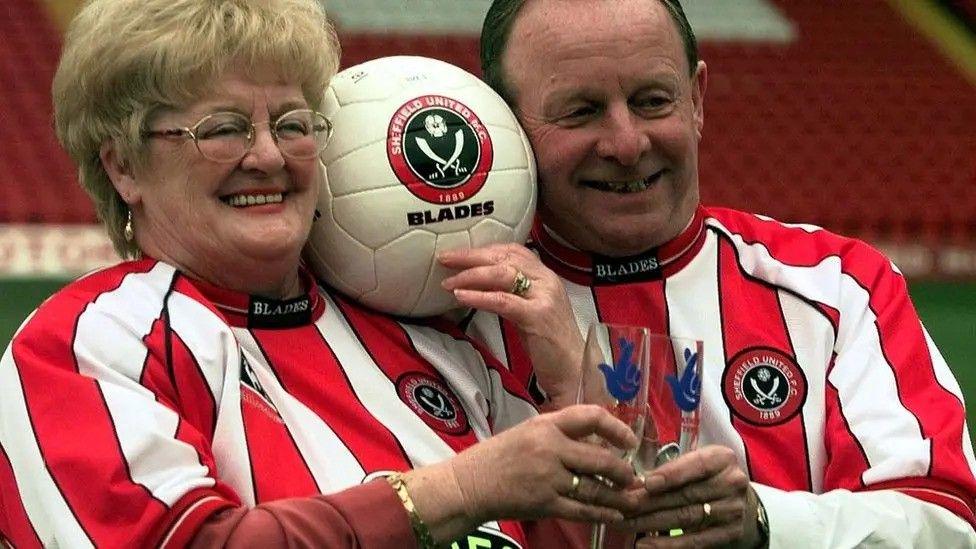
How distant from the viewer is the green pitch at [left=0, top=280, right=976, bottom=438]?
18.1ft

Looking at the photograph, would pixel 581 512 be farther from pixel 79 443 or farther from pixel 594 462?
pixel 79 443

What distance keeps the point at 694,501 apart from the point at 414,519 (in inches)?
15.7

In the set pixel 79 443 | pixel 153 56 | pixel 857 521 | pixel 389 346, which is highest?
pixel 153 56

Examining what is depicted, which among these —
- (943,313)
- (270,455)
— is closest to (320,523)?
(270,455)

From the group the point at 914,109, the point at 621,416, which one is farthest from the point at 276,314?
the point at 914,109

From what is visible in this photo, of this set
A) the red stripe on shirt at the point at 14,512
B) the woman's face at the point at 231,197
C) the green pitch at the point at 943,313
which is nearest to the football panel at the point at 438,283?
the woman's face at the point at 231,197

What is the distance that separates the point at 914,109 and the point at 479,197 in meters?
6.58

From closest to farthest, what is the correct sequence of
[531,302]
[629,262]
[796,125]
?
[531,302] < [629,262] < [796,125]

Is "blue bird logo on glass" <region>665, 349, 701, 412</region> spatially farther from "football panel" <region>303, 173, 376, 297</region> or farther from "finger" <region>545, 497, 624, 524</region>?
"football panel" <region>303, 173, 376, 297</region>

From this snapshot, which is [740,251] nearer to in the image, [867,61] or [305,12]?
[305,12]

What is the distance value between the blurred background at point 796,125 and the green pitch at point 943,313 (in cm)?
1

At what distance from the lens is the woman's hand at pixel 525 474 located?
201 cm

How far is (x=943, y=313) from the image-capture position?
20.7 feet

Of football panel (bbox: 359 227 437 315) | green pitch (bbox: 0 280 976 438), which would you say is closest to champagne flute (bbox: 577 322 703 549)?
football panel (bbox: 359 227 437 315)
